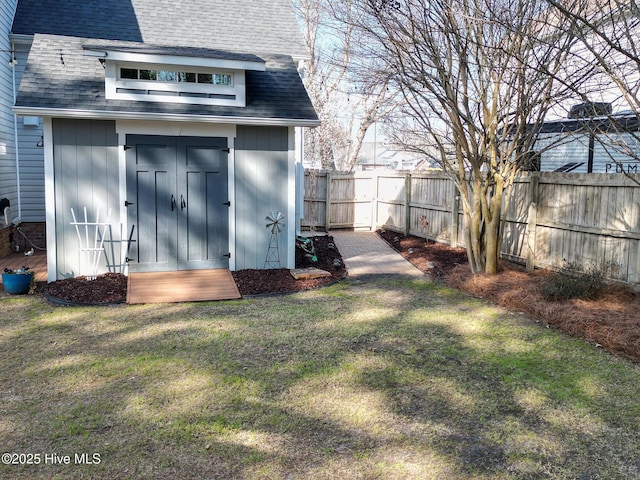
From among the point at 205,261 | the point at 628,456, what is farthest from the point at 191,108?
the point at 628,456

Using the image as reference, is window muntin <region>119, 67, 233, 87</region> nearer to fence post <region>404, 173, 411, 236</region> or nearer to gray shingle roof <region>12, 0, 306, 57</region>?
gray shingle roof <region>12, 0, 306, 57</region>

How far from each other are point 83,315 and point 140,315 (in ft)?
2.26

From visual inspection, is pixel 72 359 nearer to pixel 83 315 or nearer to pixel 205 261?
pixel 83 315

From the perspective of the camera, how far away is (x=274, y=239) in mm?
9086

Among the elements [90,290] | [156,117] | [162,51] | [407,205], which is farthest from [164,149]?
[407,205]

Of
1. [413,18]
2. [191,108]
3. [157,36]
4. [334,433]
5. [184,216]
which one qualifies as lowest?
[334,433]

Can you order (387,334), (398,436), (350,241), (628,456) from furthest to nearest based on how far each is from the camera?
(350,241), (387,334), (398,436), (628,456)

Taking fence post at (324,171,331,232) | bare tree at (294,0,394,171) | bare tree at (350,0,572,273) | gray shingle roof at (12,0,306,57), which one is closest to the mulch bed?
bare tree at (350,0,572,273)

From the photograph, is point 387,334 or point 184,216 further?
point 184,216

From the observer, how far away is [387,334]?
6.00m

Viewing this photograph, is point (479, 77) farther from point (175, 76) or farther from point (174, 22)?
point (174, 22)

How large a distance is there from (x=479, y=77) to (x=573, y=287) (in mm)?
3310

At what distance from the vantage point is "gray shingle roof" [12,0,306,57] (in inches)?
467

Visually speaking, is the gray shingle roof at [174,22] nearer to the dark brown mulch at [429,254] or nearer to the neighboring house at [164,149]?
the neighboring house at [164,149]
